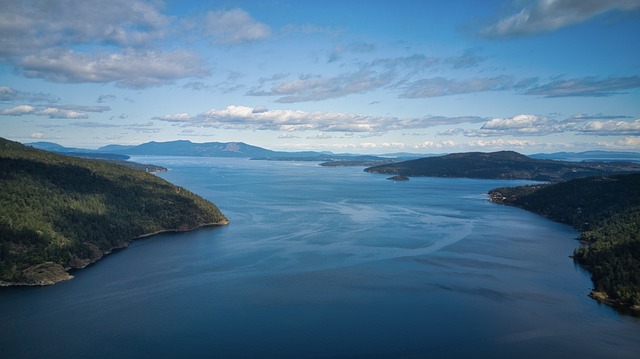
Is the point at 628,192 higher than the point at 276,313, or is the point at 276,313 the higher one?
the point at 628,192

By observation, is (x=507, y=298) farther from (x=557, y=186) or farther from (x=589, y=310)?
(x=557, y=186)

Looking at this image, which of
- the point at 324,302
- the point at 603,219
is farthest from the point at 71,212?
the point at 603,219

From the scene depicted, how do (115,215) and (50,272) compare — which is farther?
(115,215)

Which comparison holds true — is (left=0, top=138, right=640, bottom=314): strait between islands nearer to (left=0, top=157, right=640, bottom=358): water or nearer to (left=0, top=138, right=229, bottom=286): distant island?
(left=0, top=138, right=229, bottom=286): distant island

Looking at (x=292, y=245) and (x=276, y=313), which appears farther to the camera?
(x=292, y=245)

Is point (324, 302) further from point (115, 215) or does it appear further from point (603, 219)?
point (603, 219)

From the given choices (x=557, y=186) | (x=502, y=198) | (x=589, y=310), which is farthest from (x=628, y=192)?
(x=589, y=310)

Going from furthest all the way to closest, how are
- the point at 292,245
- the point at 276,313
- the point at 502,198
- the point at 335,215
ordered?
the point at 502,198, the point at 335,215, the point at 292,245, the point at 276,313
